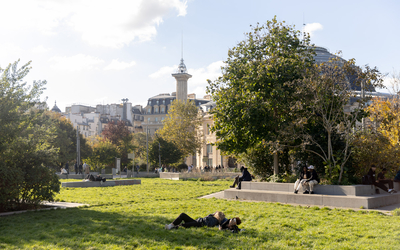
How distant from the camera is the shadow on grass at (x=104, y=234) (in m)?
7.70

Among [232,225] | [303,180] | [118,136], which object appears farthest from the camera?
[118,136]

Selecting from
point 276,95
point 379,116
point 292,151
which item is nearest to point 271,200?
point 292,151

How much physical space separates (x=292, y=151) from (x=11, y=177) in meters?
12.3

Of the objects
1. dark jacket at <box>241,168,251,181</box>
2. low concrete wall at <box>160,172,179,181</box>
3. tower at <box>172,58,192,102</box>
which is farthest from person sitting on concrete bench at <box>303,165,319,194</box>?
tower at <box>172,58,192,102</box>

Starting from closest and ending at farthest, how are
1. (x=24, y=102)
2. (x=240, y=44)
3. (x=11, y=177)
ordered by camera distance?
(x=11, y=177)
(x=24, y=102)
(x=240, y=44)

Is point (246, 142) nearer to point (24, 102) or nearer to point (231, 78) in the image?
point (231, 78)

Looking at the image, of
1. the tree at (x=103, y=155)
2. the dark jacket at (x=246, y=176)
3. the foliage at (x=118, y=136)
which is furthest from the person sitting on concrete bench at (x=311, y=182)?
the foliage at (x=118, y=136)

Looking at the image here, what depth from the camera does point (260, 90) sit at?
1791cm

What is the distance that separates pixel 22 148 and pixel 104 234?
6400mm

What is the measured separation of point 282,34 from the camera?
18.9 metres

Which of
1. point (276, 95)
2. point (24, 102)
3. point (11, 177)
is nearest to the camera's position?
point (11, 177)

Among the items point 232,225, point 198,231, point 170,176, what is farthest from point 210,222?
point 170,176

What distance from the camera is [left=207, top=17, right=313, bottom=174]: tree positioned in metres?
17.3

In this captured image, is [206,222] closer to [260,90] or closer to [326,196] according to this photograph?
[326,196]
